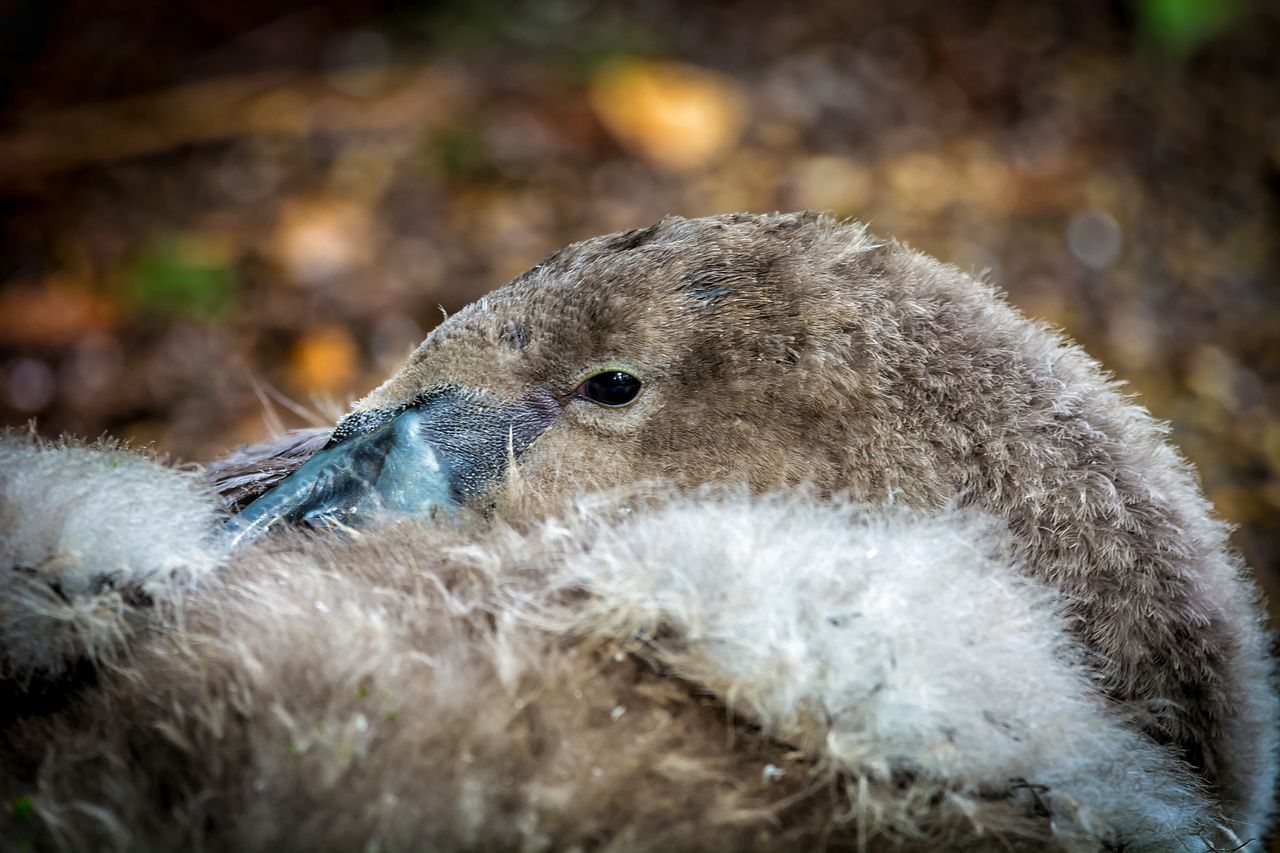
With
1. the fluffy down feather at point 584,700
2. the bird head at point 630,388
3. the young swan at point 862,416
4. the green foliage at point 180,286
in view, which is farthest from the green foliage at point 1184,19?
the fluffy down feather at point 584,700

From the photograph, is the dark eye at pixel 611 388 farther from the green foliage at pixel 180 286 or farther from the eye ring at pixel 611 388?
the green foliage at pixel 180 286

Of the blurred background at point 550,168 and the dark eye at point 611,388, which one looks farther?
the blurred background at point 550,168

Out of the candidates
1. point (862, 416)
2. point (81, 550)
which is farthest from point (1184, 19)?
point (81, 550)

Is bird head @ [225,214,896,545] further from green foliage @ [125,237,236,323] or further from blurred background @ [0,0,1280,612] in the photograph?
green foliage @ [125,237,236,323]

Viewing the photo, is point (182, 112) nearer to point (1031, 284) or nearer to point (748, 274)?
point (1031, 284)

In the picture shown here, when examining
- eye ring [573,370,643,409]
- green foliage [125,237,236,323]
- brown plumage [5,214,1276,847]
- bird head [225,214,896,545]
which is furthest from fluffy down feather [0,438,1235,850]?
green foliage [125,237,236,323]
